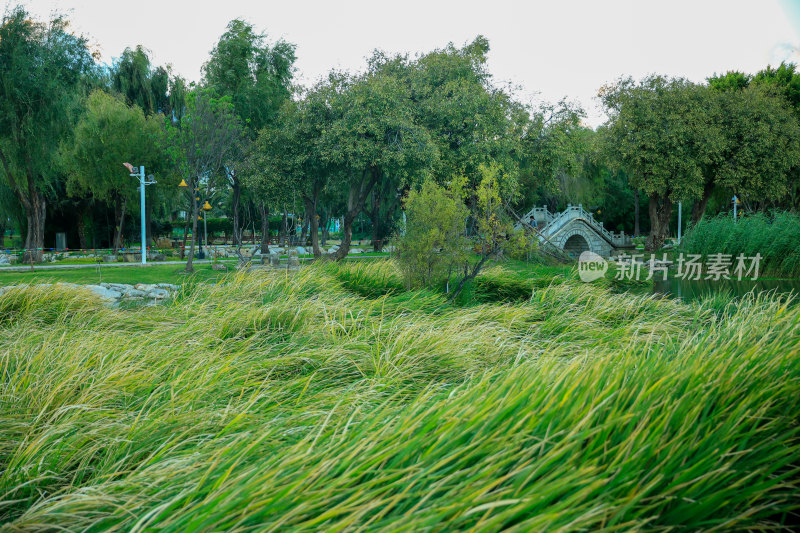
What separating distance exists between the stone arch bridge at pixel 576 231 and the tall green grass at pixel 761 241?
12.3 metres

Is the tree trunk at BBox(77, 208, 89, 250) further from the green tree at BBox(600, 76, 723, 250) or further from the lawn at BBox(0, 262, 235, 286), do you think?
the green tree at BBox(600, 76, 723, 250)

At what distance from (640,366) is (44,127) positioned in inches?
724

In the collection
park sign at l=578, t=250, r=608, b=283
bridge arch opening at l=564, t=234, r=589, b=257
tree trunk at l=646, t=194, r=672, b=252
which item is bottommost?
park sign at l=578, t=250, r=608, b=283

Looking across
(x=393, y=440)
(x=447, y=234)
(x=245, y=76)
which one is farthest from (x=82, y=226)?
(x=393, y=440)

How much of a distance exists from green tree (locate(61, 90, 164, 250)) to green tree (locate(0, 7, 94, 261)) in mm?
7251

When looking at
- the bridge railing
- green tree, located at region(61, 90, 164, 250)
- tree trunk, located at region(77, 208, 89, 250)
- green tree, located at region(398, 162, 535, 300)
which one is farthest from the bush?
tree trunk, located at region(77, 208, 89, 250)

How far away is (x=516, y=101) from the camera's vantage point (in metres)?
25.4

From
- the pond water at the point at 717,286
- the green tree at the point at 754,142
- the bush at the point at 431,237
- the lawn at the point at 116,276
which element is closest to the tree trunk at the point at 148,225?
the lawn at the point at 116,276

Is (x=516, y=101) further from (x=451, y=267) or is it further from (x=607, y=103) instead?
(x=451, y=267)

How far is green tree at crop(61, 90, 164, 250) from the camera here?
2480cm

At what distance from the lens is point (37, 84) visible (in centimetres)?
1575

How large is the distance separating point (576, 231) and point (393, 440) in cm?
3189

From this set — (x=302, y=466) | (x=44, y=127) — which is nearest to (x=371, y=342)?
(x=302, y=466)

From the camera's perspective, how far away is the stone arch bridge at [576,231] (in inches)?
1235
